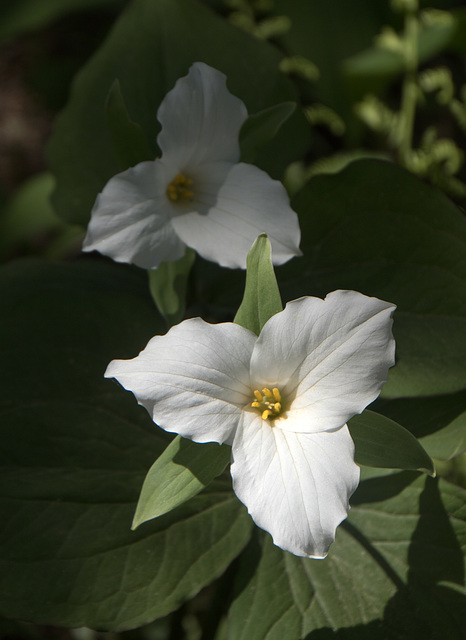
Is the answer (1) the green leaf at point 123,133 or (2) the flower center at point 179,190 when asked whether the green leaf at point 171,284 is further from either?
(1) the green leaf at point 123,133

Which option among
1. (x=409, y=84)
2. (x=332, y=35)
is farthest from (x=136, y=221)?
(x=332, y=35)

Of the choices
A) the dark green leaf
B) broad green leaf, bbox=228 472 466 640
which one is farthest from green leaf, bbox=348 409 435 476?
the dark green leaf

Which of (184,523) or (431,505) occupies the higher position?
(431,505)

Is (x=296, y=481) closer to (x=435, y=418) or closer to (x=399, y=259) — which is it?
(x=435, y=418)

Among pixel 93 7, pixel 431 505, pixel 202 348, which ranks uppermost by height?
pixel 202 348

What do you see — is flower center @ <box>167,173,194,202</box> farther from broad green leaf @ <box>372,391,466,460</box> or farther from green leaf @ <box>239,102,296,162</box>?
broad green leaf @ <box>372,391,466,460</box>

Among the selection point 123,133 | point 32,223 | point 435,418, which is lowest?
point 32,223

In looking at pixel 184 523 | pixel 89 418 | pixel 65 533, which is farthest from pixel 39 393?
pixel 184 523

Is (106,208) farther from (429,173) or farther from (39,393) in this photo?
(429,173)
